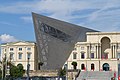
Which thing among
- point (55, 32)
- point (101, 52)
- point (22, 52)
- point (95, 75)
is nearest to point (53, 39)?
point (55, 32)

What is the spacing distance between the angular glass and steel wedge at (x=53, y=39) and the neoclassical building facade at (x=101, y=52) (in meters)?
3.70

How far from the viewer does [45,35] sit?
8500cm

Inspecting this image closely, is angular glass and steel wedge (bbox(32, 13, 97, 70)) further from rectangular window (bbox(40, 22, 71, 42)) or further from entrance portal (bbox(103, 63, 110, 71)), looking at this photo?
entrance portal (bbox(103, 63, 110, 71))

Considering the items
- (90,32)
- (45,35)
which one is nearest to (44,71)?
(45,35)

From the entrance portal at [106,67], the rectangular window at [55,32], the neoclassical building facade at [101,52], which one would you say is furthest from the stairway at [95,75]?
the rectangular window at [55,32]

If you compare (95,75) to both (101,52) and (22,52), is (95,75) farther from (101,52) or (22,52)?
(22,52)

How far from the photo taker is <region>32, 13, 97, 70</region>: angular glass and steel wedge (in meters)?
84.8

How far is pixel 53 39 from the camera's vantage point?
3378 inches

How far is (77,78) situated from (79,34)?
1685 centimetres

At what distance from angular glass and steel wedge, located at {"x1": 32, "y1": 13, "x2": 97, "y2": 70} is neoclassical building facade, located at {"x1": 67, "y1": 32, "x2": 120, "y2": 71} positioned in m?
3.70

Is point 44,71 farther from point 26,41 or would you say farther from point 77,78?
point 26,41

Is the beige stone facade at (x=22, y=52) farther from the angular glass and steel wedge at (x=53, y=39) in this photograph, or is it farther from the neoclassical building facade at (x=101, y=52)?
the neoclassical building facade at (x=101, y=52)

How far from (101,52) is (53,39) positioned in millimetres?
12188

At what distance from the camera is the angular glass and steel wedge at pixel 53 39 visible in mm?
84750
